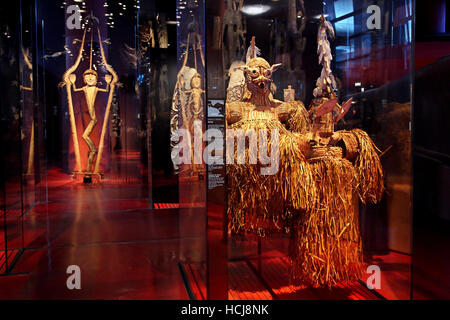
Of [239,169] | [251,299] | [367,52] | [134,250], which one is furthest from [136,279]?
[367,52]

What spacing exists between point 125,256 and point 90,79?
→ 163cm

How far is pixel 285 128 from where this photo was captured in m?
1.90

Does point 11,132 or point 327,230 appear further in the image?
point 11,132

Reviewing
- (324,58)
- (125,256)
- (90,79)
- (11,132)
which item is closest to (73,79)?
(90,79)

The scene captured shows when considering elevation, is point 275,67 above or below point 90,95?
below

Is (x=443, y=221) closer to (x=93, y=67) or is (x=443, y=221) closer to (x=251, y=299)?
(x=251, y=299)

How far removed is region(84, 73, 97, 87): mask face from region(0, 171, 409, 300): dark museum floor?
842mm

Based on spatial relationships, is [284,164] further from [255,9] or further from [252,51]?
[255,9]

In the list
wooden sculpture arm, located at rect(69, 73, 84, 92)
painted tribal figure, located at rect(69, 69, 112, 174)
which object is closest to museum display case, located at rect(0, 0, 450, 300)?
wooden sculpture arm, located at rect(69, 73, 84, 92)

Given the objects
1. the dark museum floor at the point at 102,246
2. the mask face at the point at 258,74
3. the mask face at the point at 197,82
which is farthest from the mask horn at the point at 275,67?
the dark museum floor at the point at 102,246

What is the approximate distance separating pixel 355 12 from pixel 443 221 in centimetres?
249

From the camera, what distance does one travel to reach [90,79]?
11.4 ft

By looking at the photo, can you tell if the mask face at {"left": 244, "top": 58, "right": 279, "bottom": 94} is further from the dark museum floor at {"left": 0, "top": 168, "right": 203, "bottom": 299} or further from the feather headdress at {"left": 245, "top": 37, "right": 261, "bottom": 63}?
the dark museum floor at {"left": 0, "top": 168, "right": 203, "bottom": 299}

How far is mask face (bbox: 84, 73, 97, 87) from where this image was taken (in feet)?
11.4
